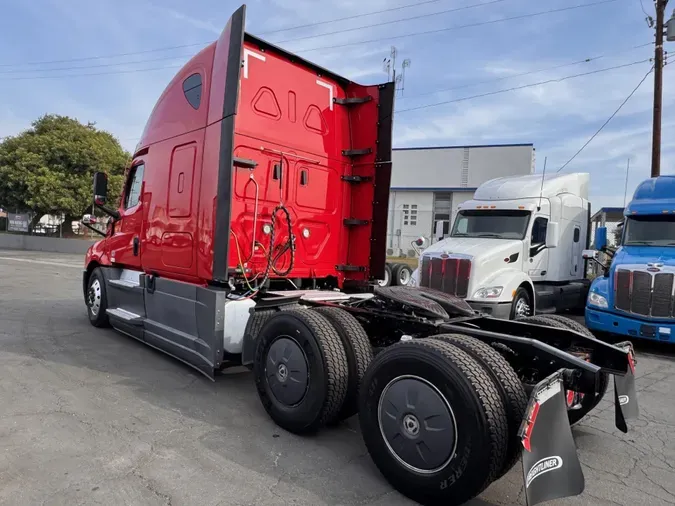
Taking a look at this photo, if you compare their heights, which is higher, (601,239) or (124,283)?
(601,239)

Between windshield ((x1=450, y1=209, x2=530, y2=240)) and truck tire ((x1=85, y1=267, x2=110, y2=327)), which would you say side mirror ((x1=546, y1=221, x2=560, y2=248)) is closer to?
windshield ((x1=450, y1=209, x2=530, y2=240))

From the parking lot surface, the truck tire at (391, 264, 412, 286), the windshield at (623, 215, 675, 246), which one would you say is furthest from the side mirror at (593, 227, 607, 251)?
the truck tire at (391, 264, 412, 286)

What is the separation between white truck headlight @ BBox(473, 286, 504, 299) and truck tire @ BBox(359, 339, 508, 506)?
5.86m

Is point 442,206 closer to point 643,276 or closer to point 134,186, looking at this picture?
point 643,276

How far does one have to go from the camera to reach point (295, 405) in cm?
376

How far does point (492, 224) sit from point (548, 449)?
26.4 feet

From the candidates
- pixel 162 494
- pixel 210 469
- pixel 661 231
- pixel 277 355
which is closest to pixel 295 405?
pixel 277 355

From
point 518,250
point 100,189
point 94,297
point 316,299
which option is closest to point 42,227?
point 94,297

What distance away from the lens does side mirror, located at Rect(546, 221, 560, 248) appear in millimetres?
9781

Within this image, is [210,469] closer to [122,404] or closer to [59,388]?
[122,404]

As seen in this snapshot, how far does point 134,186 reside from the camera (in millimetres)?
6637

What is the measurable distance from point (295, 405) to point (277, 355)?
0.42 m

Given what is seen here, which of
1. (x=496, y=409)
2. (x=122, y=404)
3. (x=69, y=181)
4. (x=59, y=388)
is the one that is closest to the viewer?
(x=496, y=409)

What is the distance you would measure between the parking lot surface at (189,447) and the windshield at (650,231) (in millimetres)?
3640
